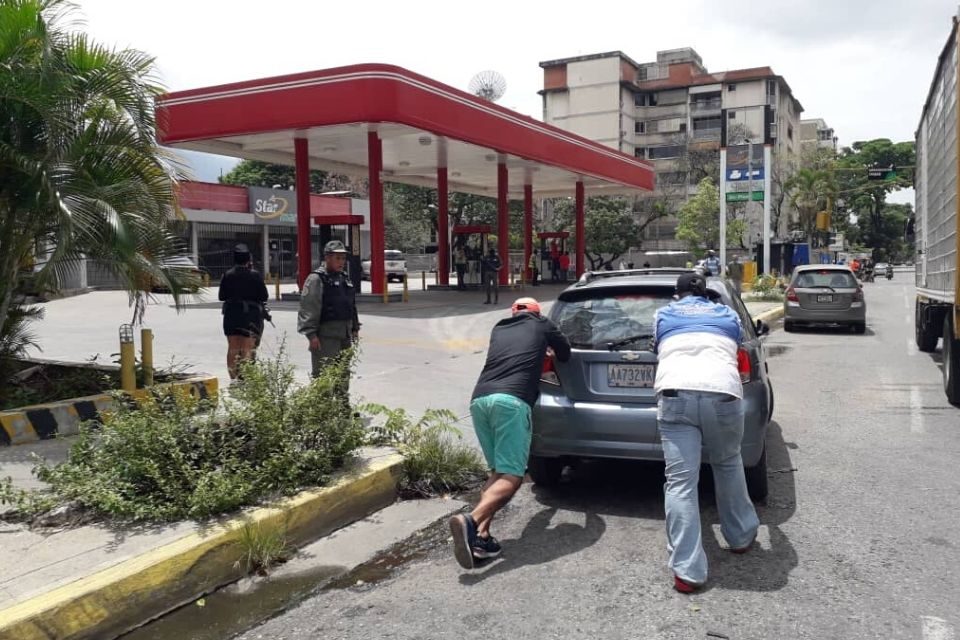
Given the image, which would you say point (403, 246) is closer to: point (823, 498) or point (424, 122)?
point (424, 122)

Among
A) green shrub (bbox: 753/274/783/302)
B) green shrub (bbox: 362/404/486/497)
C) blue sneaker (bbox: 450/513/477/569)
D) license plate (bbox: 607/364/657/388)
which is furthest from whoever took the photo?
green shrub (bbox: 753/274/783/302)

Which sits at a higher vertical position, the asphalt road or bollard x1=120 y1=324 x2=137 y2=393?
bollard x1=120 y1=324 x2=137 y2=393

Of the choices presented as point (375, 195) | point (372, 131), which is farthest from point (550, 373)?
point (372, 131)

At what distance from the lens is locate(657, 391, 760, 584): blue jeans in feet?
12.9

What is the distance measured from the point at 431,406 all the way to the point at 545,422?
3.57 meters

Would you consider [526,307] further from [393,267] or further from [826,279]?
[393,267]

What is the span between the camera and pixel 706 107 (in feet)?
232

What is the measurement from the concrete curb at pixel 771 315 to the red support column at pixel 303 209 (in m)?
11.6

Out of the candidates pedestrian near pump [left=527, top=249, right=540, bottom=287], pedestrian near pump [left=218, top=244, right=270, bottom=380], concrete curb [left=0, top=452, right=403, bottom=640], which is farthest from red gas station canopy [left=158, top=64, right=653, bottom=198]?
concrete curb [left=0, top=452, right=403, bottom=640]

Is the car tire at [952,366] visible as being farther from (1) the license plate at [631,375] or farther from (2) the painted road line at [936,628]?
(2) the painted road line at [936,628]

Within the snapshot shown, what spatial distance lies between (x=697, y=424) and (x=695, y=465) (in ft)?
0.69

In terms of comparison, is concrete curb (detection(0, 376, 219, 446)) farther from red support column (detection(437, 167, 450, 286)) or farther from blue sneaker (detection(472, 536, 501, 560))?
red support column (detection(437, 167, 450, 286))

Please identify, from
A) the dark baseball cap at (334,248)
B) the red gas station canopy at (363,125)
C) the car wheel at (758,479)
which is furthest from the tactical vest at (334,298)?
the red gas station canopy at (363,125)

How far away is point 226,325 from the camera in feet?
27.6
